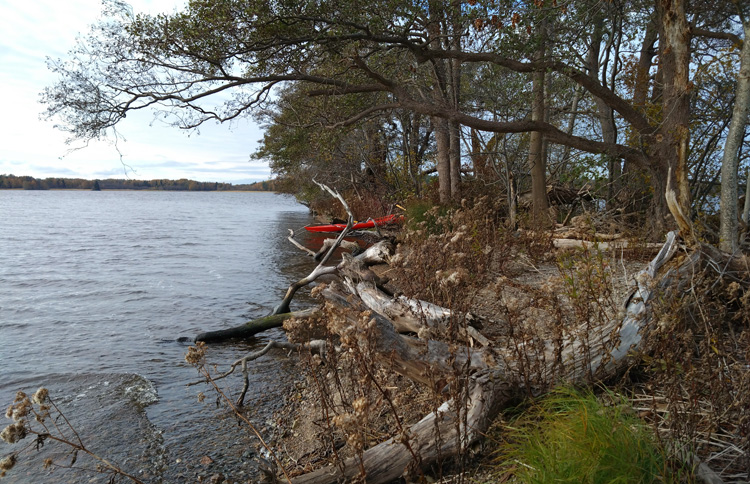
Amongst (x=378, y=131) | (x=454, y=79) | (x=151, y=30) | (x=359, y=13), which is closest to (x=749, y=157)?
(x=454, y=79)

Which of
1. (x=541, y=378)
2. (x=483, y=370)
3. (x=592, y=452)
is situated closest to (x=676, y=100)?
(x=541, y=378)

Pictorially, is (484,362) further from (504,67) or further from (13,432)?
(504,67)

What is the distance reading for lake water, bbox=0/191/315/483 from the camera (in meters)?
4.84

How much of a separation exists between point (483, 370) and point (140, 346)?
6.44 metres

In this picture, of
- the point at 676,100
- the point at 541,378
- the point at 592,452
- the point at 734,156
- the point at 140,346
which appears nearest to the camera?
the point at 592,452

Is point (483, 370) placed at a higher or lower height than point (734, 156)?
lower

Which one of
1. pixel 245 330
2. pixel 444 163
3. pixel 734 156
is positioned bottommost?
pixel 245 330

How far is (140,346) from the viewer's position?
8.13 metres

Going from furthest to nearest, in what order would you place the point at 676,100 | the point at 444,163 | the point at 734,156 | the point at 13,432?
the point at 444,163 < the point at 676,100 < the point at 734,156 < the point at 13,432

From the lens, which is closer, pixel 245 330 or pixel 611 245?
pixel 611 245

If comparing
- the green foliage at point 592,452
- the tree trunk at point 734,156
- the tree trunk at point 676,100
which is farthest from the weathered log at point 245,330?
the tree trunk at point 676,100

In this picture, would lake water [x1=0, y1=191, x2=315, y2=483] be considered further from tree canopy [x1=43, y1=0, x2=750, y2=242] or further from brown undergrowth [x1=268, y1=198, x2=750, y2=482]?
tree canopy [x1=43, y1=0, x2=750, y2=242]

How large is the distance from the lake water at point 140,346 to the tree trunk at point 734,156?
6020mm

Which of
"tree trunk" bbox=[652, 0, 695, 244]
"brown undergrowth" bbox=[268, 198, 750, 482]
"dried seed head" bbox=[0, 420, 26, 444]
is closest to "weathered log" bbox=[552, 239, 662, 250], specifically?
"brown undergrowth" bbox=[268, 198, 750, 482]
